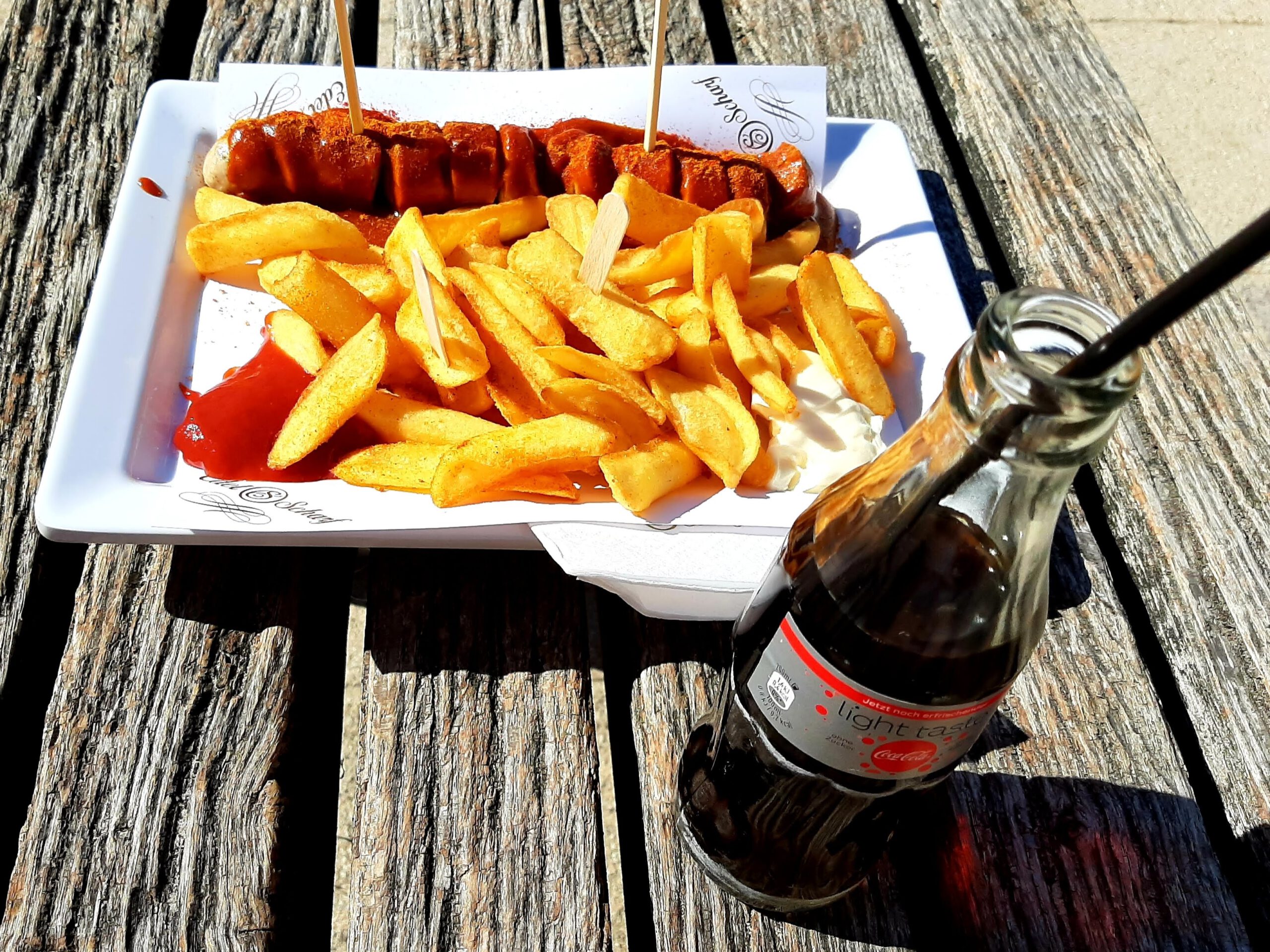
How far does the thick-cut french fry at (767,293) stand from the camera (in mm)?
1847

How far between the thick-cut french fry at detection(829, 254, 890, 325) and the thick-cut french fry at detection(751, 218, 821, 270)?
10 cm

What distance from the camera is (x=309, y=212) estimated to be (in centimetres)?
184

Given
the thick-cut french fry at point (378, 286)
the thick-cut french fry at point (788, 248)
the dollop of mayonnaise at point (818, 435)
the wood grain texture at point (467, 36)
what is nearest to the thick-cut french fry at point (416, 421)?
the thick-cut french fry at point (378, 286)

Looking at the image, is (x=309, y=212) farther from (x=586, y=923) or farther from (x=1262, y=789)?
(x=1262, y=789)

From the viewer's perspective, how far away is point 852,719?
1.03 meters

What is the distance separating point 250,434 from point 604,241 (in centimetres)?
67

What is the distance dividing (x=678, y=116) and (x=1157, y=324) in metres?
1.76

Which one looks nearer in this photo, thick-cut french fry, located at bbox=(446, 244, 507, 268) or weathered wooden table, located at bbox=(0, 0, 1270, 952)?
weathered wooden table, located at bbox=(0, 0, 1270, 952)

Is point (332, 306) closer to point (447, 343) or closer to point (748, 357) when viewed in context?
point (447, 343)

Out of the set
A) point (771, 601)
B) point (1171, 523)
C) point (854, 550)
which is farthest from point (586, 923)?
point (1171, 523)

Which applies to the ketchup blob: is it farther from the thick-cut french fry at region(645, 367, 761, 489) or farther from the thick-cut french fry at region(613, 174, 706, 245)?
the thick-cut french fry at region(613, 174, 706, 245)

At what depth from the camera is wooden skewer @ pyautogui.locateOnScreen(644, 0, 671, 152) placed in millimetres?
1875

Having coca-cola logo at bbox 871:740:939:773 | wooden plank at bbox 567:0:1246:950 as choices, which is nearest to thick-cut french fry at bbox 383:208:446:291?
wooden plank at bbox 567:0:1246:950

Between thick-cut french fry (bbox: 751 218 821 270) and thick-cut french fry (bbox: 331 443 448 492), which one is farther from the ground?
thick-cut french fry (bbox: 751 218 821 270)
